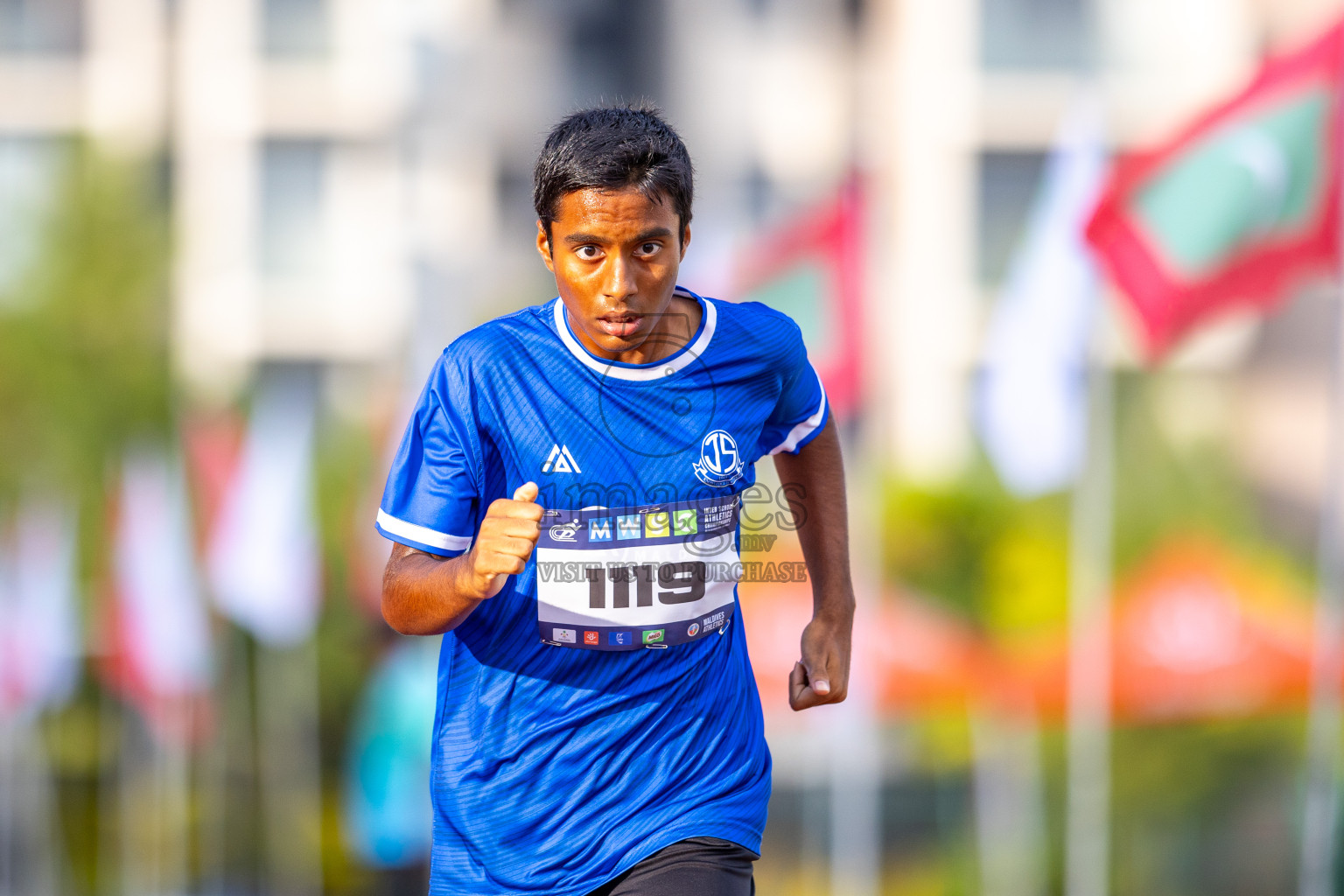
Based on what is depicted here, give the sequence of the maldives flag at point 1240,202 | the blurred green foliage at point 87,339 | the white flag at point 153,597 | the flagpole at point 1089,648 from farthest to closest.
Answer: the blurred green foliage at point 87,339
the white flag at point 153,597
the flagpole at point 1089,648
the maldives flag at point 1240,202

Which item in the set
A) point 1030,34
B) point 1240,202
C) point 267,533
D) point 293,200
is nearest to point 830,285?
point 1240,202

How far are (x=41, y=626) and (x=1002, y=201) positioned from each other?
1902 centimetres

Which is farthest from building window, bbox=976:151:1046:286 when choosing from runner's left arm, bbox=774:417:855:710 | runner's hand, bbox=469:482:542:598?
runner's hand, bbox=469:482:542:598

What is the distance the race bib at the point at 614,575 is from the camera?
2859 millimetres

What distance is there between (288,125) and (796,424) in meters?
32.6

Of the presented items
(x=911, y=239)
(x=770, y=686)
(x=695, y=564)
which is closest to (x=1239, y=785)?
(x=770, y=686)

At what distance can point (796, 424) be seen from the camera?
3.31 m

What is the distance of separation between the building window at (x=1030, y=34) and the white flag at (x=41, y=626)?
19275mm

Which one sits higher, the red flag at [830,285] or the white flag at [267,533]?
→ the red flag at [830,285]

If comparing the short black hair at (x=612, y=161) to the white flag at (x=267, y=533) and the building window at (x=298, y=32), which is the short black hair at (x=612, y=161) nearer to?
the white flag at (x=267, y=533)

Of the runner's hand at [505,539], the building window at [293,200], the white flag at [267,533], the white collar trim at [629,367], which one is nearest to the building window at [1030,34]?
the building window at [293,200]

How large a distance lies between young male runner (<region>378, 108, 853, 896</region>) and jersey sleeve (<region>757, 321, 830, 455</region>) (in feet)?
0.83

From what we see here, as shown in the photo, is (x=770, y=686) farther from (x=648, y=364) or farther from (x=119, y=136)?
(x=119, y=136)

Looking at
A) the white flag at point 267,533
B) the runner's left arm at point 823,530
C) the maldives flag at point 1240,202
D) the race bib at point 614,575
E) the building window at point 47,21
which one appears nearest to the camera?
the race bib at point 614,575
